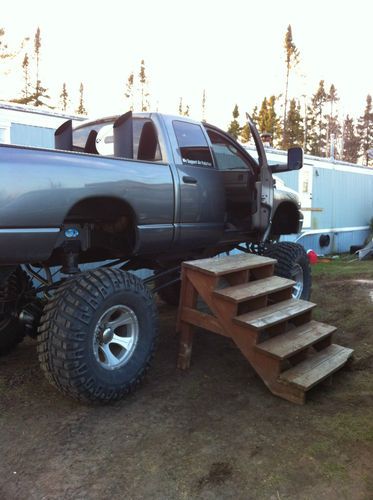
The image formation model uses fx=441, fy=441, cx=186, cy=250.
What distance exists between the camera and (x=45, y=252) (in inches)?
119

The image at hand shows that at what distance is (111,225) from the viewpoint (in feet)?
12.7

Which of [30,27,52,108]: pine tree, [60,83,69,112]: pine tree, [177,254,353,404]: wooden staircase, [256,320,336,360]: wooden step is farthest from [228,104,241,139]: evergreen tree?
[256,320,336,360]: wooden step

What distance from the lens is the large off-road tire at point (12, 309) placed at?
4.04 metres

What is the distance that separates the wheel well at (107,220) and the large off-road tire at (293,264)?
6.94ft

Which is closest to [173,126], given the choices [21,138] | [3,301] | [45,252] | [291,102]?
[45,252]

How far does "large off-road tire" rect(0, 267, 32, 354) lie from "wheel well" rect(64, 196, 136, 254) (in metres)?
0.79

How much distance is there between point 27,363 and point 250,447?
7.86 feet

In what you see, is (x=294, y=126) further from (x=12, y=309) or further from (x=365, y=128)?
(x=12, y=309)

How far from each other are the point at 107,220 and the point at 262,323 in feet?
5.12

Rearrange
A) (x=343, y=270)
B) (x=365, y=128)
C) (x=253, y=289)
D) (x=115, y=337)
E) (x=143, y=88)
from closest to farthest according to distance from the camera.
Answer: (x=115, y=337) < (x=253, y=289) < (x=343, y=270) < (x=143, y=88) < (x=365, y=128)

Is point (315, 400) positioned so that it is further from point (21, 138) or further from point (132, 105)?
point (132, 105)

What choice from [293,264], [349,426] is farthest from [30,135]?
[349,426]

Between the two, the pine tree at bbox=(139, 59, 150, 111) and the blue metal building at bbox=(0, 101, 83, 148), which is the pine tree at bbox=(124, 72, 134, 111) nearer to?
the pine tree at bbox=(139, 59, 150, 111)

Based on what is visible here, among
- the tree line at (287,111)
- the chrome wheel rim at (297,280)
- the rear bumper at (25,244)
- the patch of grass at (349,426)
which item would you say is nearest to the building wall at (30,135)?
the rear bumper at (25,244)
